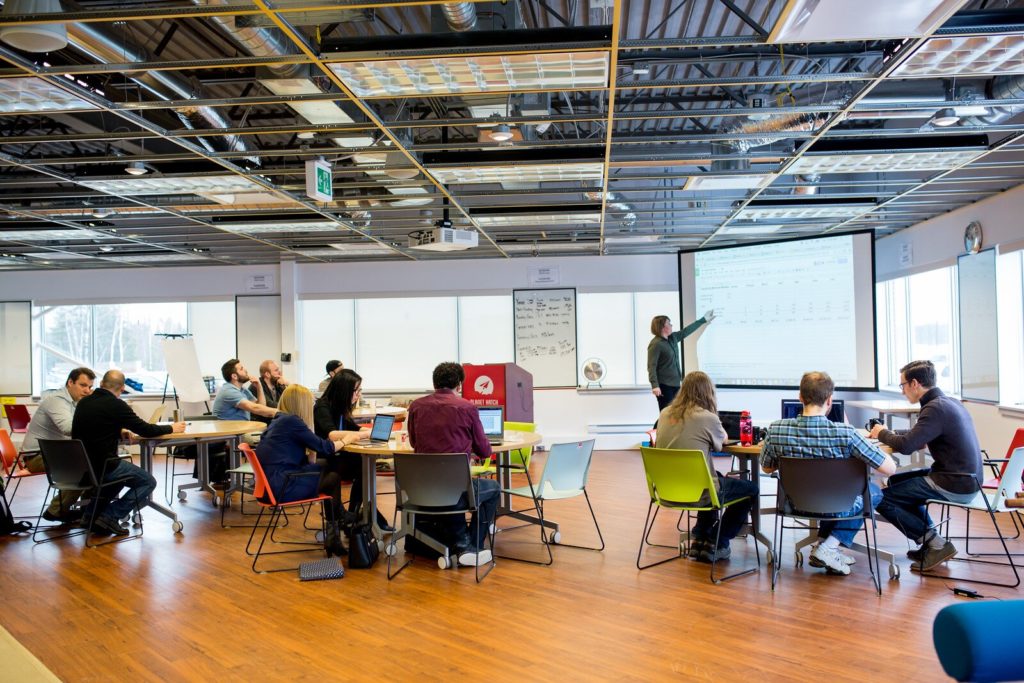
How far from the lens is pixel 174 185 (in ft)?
22.4

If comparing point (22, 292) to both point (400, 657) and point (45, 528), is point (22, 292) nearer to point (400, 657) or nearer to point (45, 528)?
point (45, 528)

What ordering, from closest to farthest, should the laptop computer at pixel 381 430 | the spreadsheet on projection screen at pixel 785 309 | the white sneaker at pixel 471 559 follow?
the white sneaker at pixel 471 559 → the laptop computer at pixel 381 430 → the spreadsheet on projection screen at pixel 785 309

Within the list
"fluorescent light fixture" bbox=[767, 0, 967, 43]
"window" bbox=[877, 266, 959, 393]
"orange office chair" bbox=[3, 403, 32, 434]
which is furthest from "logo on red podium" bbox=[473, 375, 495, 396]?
"orange office chair" bbox=[3, 403, 32, 434]

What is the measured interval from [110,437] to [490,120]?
12.8ft

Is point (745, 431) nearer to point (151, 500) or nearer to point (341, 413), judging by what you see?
point (341, 413)

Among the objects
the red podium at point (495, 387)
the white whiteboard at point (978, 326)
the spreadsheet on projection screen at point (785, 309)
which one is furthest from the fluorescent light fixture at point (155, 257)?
the white whiteboard at point (978, 326)

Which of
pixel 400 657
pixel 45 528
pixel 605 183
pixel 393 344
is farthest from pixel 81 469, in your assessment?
pixel 393 344

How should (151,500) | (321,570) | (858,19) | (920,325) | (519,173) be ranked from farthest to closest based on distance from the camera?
(920,325), (151,500), (519,173), (321,570), (858,19)

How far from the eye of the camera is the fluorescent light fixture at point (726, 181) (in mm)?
6793

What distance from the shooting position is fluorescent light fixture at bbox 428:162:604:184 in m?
6.32

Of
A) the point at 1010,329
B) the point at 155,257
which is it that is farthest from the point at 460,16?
the point at 155,257

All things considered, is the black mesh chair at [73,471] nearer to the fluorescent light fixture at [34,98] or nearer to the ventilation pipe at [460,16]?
the fluorescent light fixture at [34,98]

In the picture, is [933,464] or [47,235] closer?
[933,464]

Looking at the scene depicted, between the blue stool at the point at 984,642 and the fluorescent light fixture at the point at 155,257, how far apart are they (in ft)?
37.6
